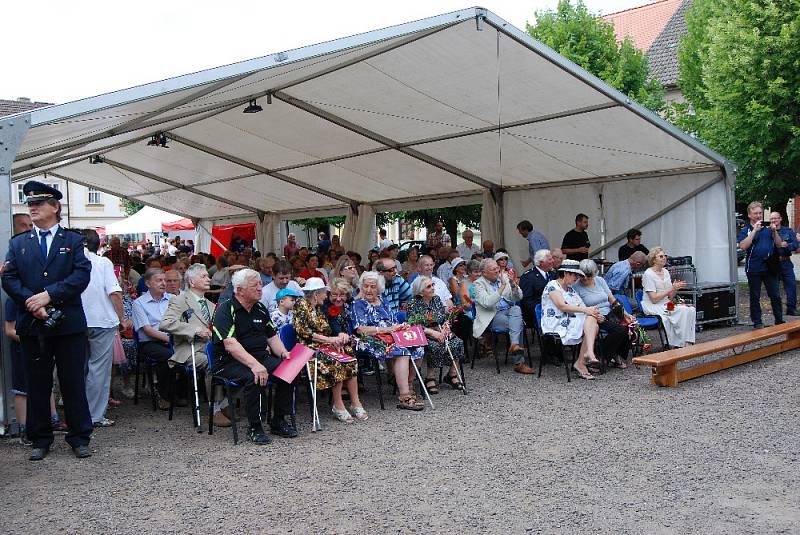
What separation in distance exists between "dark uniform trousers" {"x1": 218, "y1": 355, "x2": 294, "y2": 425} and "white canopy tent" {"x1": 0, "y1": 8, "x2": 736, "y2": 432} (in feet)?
6.64

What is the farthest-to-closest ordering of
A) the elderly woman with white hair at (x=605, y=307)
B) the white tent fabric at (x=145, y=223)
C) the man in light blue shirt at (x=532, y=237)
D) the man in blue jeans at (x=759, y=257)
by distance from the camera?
the white tent fabric at (x=145, y=223), the man in light blue shirt at (x=532, y=237), the man in blue jeans at (x=759, y=257), the elderly woman with white hair at (x=605, y=307)

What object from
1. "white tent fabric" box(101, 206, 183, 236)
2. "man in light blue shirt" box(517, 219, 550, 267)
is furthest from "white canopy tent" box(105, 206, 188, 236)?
"man in light blue shirt" box(517, 219, 550, 267)

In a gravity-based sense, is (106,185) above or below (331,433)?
above

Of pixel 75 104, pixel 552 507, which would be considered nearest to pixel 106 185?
pixel 75 104

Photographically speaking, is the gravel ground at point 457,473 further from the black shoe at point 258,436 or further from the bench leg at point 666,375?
the bench leg at point 666,375

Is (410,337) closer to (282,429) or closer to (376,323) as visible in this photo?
(376,323)

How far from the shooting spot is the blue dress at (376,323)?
607cm

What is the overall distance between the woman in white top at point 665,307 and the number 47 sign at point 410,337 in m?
3.02

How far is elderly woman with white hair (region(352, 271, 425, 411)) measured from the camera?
6.08m

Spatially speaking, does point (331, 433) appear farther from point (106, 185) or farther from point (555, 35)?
point (555, 35)

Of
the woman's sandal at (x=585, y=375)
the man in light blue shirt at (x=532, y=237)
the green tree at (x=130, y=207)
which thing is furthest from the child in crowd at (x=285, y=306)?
the green tree at (x=130, y=207)

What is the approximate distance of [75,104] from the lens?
537 centimetres

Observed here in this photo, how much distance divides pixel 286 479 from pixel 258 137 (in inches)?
286

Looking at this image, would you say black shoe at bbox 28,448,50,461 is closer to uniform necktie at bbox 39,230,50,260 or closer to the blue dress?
uniform necktie at bbox 39,230,50,260
